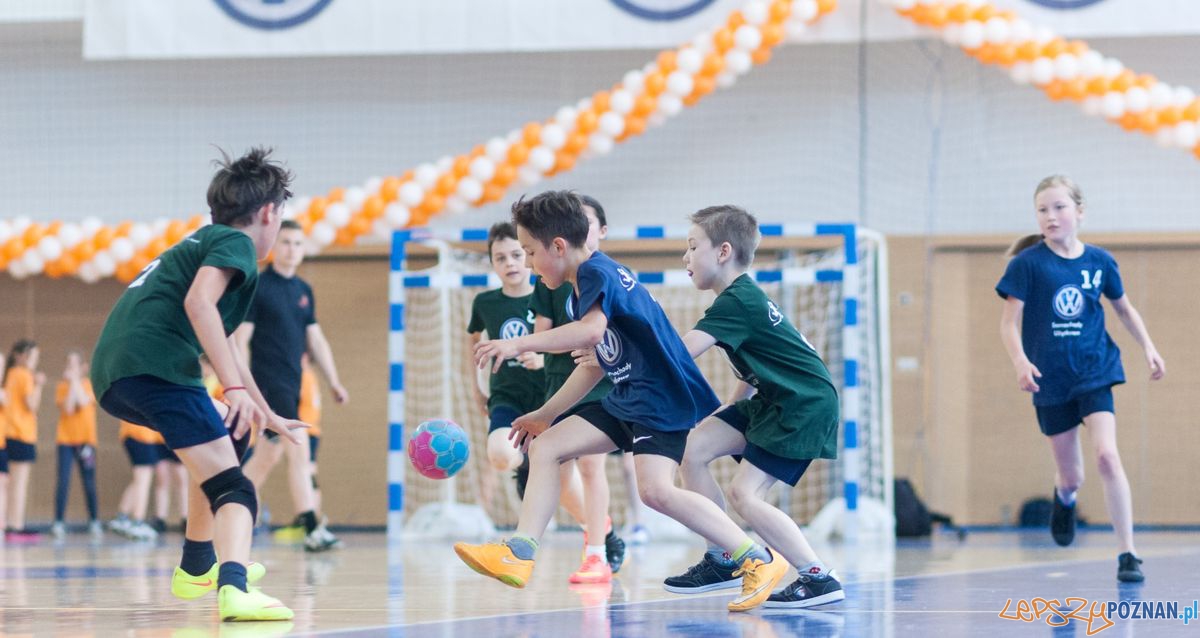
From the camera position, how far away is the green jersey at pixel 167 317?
420 cm

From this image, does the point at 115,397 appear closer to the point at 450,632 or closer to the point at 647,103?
the point at 450,632

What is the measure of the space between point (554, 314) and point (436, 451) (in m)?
0.87

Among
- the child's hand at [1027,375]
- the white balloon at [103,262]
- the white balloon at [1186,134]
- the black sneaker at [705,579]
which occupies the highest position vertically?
the white balloon at [1186,134]

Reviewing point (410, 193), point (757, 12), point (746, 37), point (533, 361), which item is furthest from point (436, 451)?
point (757, 12)

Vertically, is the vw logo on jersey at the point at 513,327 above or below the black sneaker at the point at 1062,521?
above

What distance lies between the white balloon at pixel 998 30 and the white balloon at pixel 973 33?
55mm

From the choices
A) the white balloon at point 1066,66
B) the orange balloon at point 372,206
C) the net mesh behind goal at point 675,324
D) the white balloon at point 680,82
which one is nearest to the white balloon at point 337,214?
the orange balloon at point 372,206

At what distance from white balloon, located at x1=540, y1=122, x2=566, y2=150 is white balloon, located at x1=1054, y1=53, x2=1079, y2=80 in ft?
13.3

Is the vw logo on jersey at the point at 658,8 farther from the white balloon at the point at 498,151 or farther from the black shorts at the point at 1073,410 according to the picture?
the black shorts at the point at 1073,410

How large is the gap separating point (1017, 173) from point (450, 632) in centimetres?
998

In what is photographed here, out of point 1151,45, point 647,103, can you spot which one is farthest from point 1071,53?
point 647,103

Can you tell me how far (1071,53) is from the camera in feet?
36.0

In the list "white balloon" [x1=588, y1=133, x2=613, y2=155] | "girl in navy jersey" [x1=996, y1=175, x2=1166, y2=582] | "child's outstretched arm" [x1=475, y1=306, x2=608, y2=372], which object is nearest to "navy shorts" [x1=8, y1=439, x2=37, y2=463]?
"white balloon" [x1=588, y1=133, x2=613, y2=155]

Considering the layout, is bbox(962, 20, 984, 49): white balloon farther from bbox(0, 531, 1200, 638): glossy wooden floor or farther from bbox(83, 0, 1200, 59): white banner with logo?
bbox(0, 531, 1200, 638): glossy wooden floor
